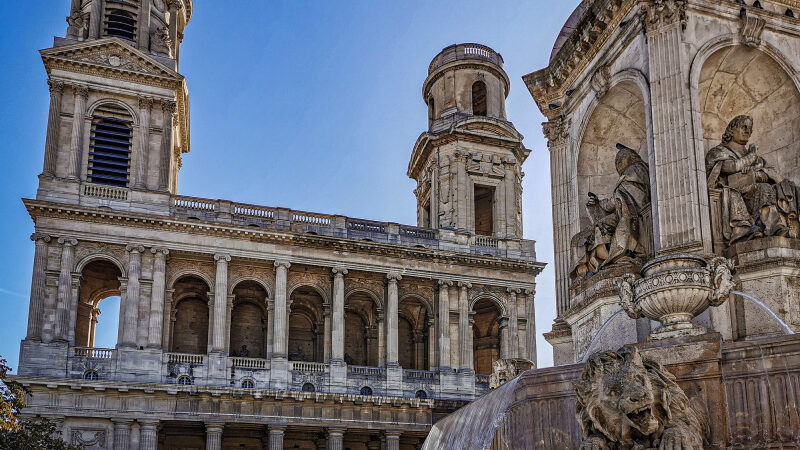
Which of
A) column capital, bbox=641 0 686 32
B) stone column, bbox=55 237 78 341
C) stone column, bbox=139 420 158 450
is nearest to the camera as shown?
column capital, bbox=641 0 686 32

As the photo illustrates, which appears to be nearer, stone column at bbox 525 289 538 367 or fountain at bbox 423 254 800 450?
fountain at bbox 423 254 800 450

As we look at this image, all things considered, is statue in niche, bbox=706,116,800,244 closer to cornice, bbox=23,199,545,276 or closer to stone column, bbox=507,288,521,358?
cornice, bbox=23,199,545,276

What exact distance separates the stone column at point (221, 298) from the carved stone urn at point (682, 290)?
2856cm

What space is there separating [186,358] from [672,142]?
27.8 m

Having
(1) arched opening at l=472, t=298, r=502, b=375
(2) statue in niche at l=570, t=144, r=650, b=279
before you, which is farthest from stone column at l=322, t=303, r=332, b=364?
(2) statue in niche at l=570, t=144, r=650, b=279

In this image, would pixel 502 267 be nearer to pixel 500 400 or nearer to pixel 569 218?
pixel 569 218

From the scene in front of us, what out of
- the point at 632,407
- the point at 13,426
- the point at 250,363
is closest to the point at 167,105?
the point at 250,363

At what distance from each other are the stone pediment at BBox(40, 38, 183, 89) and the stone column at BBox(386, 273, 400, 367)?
41.6 feet

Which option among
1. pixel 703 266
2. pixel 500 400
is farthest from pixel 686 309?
pixel 500 400

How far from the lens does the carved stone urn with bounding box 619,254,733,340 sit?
22.9ft

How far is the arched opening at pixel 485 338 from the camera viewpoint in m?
41.5

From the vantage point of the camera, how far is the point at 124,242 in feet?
109

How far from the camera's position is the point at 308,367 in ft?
114

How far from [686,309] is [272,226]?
30.3 metres
